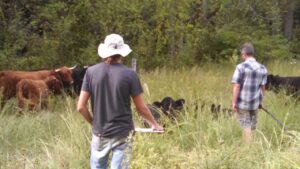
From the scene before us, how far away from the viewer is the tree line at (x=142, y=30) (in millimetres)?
19594

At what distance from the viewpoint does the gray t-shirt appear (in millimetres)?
6234

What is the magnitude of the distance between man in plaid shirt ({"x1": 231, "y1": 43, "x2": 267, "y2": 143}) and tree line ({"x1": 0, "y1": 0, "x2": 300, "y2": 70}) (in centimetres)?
997

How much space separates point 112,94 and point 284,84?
304 inches

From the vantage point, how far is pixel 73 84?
14211 millimetres

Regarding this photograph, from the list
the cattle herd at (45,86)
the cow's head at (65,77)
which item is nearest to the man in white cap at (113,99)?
the cattle herd at (45,86)

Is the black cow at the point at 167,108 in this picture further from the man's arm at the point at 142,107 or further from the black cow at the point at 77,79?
the black cow at the point at 77,79

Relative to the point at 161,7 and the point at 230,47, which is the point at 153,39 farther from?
the point at 230,47

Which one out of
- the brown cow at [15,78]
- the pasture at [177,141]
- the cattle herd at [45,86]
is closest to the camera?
the pasture at [177,141]

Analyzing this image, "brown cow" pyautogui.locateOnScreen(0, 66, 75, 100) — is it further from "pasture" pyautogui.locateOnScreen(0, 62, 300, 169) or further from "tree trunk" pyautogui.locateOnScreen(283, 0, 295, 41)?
"tree trunk" pyautogui.locateOnScreen(283, 0, 295, 41)

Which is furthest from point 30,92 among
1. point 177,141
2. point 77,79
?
point 177,141

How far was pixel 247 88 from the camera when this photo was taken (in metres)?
9.36

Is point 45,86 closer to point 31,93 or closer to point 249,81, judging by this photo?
point 31,93

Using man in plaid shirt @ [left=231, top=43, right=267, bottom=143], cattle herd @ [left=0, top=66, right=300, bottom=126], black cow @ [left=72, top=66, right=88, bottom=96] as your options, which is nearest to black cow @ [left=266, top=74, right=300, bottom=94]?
cattle herd @ [left=0, top=66, right=300, bottom=126]

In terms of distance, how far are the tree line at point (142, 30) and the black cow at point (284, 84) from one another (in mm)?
5711
